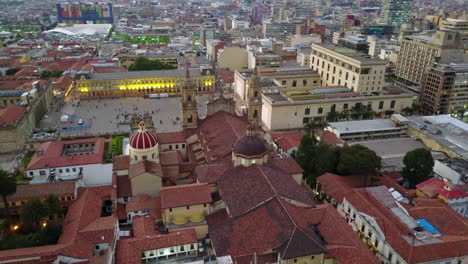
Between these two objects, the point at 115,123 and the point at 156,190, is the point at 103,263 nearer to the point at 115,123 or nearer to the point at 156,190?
the point at 156,190

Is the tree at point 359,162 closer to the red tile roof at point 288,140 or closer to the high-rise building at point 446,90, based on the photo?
the red tile roof at point 288,140

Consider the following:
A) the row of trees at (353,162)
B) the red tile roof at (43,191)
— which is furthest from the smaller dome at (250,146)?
the red tile roof at (43,191)

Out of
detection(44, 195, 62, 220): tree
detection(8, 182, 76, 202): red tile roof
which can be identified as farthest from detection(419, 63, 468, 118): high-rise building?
detection(44, 195, 62, 220): tree

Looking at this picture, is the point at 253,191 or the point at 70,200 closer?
the point at 253,191

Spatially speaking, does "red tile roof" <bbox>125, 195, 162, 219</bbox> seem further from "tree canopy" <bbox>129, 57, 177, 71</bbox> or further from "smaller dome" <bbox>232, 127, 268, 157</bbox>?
"tree canopy" <bbox>129, 57, 177, 71</bbox>

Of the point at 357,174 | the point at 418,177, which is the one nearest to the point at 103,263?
the point at 357,174

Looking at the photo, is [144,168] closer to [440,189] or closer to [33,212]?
[33,212]
